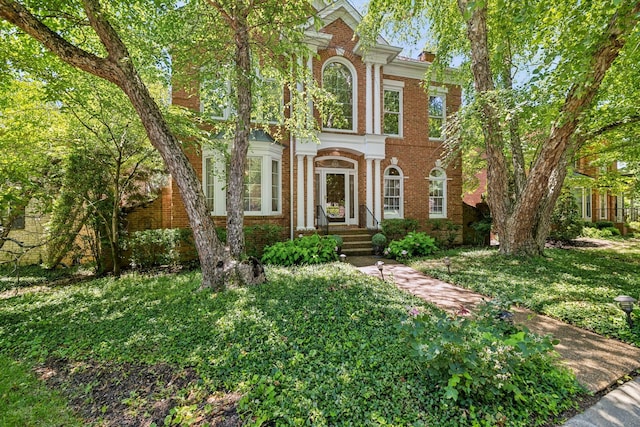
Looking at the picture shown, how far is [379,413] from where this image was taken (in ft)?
6.98

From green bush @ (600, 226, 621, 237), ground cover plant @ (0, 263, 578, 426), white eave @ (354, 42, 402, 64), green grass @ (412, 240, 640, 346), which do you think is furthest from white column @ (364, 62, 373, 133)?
green bush @ (600, 226, 621, 237)

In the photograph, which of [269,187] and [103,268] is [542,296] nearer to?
[269,187]

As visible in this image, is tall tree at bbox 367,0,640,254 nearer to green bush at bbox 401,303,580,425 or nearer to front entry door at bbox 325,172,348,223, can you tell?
green bush at bbox 401,303,580,425

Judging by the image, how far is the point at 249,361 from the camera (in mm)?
2850

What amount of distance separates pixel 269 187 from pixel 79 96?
206 inches

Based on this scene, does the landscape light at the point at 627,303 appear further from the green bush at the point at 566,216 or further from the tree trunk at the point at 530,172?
the green bush at the point at 566,216

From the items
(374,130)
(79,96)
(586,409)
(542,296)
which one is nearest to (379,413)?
(586,409)

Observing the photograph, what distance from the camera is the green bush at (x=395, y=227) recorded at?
10297 mm

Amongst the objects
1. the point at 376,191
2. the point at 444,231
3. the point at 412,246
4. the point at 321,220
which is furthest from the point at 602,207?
the point at 321,220

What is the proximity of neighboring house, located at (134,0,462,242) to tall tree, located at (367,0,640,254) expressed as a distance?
206cm

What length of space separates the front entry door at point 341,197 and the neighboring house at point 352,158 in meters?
0.04

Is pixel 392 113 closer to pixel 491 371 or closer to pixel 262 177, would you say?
pixel 262 177

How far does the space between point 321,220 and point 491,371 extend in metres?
8.69

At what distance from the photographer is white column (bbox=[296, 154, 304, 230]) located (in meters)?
10.0
